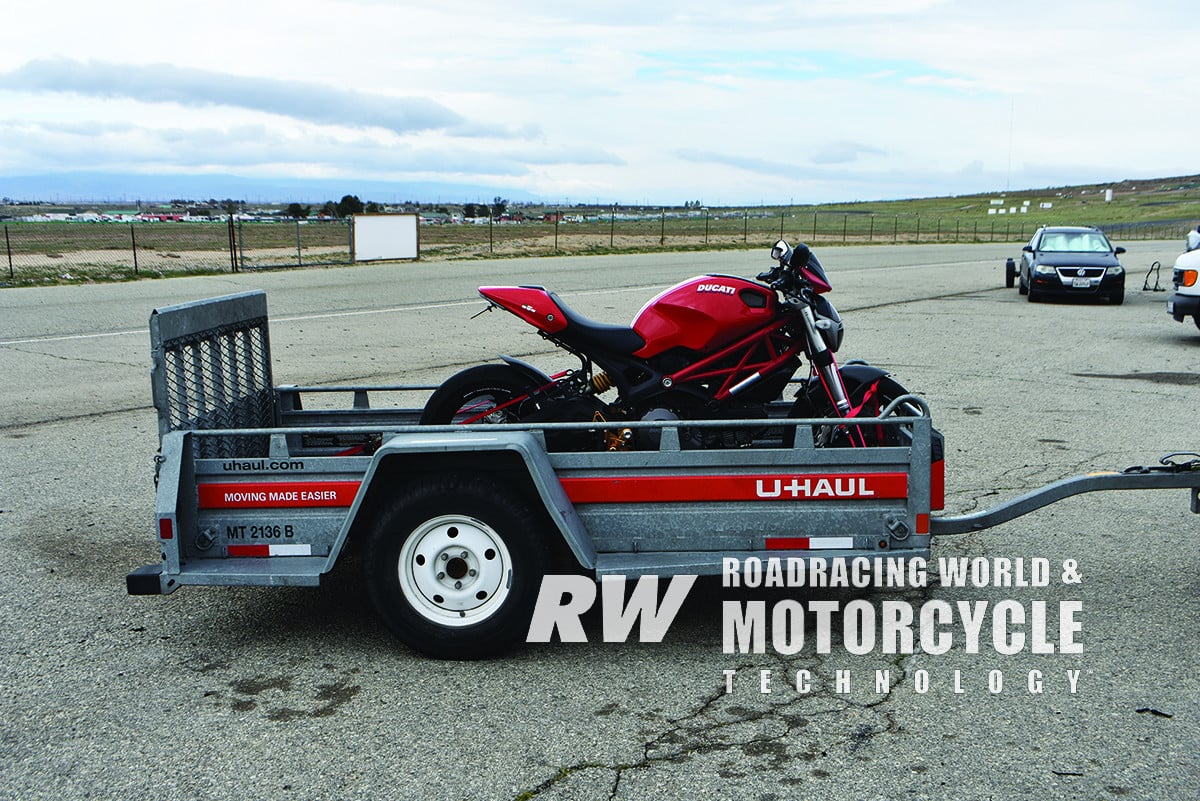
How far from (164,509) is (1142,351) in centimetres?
1311

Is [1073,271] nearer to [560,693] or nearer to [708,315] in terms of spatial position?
[708,315]

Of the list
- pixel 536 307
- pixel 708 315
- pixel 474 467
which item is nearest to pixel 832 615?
pixel 708 315

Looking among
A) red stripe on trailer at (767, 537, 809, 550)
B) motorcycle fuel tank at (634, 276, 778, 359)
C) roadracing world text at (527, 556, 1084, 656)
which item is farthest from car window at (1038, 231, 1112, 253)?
red stripe on trailer at (767, 537, 809, 550)

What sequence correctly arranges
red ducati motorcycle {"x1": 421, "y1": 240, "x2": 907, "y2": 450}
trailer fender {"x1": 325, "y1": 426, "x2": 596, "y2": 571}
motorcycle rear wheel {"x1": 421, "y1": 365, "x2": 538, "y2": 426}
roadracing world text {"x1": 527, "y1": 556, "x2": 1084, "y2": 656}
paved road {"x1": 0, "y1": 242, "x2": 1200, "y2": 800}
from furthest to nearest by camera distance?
motorcycle rear wheel {"x1": 421, "y1": 365, "x2": 538, "y2": 426}, red ducati motorcycle {"x1": 421, "y1": 240, "x2": 907, "y2": 450}, roadracing world text {"x1": 527, "y1": 556, "x2": 1084, "y2": 656}, trailer fender {"x1": 325, "y1": 426, "x2": 596, "y2": 571}, paved road {"x1": 0, "y1": 242, "x2": 1200, "y2": 800}

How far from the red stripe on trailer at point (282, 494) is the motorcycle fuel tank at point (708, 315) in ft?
5.70

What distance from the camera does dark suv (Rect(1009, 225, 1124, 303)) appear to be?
68.1 feet

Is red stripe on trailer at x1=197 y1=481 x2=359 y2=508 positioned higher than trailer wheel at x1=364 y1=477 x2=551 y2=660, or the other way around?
red stripe on trailer at x1=197 y1=481 x2=359 y2=508

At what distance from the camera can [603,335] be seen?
5664mm

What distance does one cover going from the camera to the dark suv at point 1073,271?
20750mm

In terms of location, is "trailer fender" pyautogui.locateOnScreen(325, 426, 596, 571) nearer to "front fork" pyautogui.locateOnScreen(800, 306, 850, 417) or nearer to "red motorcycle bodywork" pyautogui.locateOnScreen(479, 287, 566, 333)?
"red motorcycle bodywork" pyautogui.locateOnScreen(479, 287, 566, 333)

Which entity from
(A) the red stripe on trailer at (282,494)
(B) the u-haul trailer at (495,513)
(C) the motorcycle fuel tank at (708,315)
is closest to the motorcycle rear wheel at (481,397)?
(C) the motorcycle fuel tank at (708,315)

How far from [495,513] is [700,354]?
5.32 feet

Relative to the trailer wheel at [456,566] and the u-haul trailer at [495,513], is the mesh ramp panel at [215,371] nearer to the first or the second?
the u-haul trailer at [495,513]

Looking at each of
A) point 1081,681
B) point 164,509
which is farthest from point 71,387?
point 1081,681
